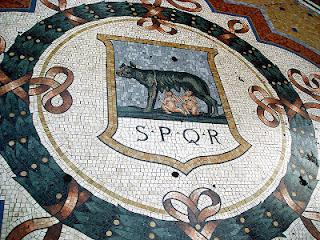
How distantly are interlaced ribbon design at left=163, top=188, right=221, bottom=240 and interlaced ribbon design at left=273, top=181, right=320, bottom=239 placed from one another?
0.63 meters

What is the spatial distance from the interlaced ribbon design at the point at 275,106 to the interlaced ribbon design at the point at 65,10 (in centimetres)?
210

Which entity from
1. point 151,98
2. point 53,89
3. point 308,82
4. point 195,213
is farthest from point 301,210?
point 53,89

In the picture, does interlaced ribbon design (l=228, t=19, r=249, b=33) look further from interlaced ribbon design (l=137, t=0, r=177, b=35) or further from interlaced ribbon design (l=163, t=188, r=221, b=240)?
interlaced ribbon design (l=163, t=188, r=221, b=240)

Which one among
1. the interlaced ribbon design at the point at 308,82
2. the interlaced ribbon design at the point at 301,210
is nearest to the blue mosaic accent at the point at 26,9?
the interlaced ribbon design at the point at 308,82

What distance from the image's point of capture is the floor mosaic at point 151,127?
3.01 m

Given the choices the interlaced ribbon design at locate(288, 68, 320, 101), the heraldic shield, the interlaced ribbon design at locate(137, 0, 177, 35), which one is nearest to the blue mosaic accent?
Result: the heraldic shield

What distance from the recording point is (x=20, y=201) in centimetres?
286

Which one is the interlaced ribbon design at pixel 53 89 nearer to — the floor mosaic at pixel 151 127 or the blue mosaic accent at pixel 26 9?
the floor mosaic at pixel 151 127

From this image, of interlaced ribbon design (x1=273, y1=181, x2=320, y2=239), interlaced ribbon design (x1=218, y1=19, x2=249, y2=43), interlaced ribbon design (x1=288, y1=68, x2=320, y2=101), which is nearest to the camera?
interlaced ribbon design (x1=273, y1=181, x2=320, y2=239)

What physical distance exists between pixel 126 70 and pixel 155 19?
108cm

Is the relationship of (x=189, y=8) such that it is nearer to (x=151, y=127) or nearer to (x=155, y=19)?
(x=155, y=19)

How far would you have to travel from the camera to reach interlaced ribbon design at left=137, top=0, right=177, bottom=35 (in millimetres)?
4617

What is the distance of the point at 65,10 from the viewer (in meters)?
4.51

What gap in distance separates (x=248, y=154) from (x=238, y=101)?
2.25 feet
